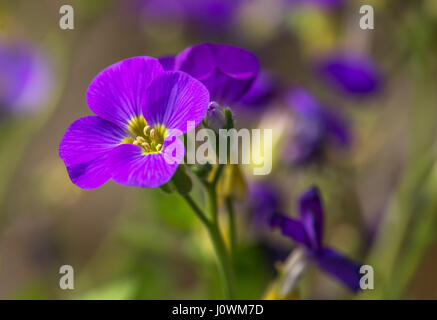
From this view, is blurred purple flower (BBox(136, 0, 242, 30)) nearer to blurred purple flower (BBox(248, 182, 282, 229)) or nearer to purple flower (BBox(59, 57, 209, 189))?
blurred purple flower (BBox(248, 182, 282, 229))

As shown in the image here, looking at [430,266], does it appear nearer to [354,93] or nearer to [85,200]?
[354,93]

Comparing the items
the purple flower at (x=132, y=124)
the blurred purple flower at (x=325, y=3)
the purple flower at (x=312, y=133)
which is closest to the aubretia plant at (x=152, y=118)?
the purple flower at (x=132, y=124)

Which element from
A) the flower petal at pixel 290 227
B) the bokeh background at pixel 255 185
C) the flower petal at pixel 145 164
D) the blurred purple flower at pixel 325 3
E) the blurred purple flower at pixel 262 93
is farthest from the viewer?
the blurred purple flower at pixel 325 3

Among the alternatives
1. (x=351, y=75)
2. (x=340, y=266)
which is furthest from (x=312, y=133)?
(x=340, y=266)

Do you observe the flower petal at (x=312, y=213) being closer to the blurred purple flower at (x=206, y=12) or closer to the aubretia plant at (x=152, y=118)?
the aubretia plant at (x=152, y=118)

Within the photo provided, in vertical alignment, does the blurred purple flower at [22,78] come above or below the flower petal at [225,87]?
above

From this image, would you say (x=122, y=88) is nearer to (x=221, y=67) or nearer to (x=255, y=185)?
(x=221, y=67)
